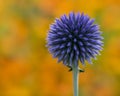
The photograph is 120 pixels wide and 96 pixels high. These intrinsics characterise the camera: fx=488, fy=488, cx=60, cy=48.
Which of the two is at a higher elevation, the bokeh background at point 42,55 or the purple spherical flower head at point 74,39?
the bokeh background at point 42,55

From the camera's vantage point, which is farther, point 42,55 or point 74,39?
point 42,55

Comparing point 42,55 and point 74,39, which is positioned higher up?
point 42,55

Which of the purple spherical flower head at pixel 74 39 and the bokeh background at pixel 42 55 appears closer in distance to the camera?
the purple spherical flower head at pixel 74 39

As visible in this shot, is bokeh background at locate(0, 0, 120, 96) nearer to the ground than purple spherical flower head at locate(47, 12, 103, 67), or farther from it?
farther from it

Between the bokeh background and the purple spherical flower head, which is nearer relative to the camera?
the purple spherical flower head

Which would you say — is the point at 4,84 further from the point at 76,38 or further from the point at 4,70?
the point at 76,38
